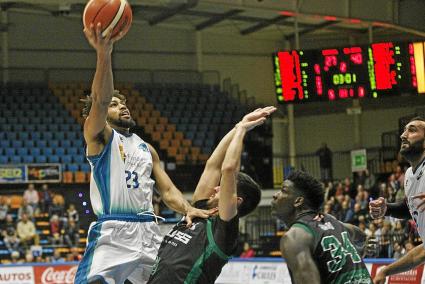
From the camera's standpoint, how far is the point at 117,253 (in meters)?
6.68

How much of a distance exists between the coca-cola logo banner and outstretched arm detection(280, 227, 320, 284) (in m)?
11.0

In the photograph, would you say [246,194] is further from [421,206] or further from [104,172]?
[421,206]

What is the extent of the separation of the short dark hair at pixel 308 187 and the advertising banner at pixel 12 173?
64.6 feet

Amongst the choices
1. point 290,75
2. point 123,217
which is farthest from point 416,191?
point 290,75

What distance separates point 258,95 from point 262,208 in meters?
6.78

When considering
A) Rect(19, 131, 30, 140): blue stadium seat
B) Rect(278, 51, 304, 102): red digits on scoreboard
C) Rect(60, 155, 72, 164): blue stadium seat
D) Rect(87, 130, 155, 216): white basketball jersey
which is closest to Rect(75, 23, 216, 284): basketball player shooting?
Rect(87, 130, 155, 216): white basketball jersey

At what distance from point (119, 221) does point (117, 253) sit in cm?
23

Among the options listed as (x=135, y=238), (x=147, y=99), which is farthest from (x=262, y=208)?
(x=135, y=238)

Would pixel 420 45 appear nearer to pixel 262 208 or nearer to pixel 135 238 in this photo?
pixel 262 208

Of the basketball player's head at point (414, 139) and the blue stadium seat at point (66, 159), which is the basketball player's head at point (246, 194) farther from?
the blue stadium seat at point (66, 159)

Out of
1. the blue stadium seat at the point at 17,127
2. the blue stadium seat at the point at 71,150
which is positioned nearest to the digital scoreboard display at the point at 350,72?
the blue stadium seat at the point at 71,150

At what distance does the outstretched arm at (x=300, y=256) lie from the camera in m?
4.60

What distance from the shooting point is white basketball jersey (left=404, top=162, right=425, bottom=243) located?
7.58 m

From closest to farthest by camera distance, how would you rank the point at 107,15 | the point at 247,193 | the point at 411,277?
the point at 247,193
the point at 107,15
the point at 411,277
